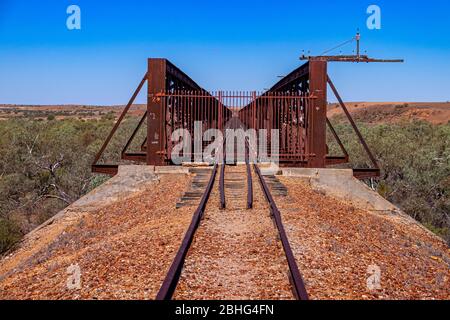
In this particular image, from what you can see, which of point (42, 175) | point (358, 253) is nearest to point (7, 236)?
point (358, 253)

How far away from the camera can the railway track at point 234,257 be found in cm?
545

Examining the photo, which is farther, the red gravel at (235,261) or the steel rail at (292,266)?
the red gravel at (235,261)

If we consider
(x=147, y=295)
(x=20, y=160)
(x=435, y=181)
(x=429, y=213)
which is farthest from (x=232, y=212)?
(x=20, y=160)

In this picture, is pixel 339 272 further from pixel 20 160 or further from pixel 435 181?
pixel 20 160

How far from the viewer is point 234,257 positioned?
21.9 feet

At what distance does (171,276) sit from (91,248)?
9.47 ft

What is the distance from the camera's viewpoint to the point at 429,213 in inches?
733

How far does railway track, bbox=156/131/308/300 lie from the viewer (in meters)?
5.45

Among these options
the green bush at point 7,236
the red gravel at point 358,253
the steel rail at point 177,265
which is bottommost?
the green bush at point 7,236

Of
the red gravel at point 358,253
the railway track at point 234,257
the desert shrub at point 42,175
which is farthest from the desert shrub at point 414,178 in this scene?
the desert shrub at point 42,175

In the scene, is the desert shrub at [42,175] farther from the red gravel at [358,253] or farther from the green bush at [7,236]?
the red gravel at [358,253]

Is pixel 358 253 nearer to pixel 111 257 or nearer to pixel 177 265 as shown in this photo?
pixel 177 265

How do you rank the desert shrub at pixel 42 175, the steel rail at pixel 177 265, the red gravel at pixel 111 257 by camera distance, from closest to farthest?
1. the steel rail at pixel 177 265
2. the red gravel at pixel 111 257
3. the desert shrub at pixel 42 175

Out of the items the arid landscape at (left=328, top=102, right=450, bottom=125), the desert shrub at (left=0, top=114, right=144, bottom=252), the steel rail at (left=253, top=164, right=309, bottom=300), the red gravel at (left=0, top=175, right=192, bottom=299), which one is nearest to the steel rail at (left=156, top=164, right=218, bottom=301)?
the red gravel at (left=0, top=175, right=192, bottom=299)
